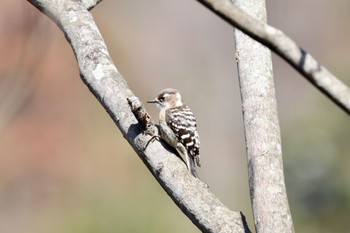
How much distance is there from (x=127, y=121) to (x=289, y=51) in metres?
1.00

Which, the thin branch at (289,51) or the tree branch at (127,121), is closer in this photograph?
the thin branch at (289,51)

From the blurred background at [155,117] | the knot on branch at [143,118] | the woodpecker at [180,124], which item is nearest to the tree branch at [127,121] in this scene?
the knot on branch at [143,118]

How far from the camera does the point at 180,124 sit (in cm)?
467

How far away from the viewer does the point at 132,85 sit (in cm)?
1577

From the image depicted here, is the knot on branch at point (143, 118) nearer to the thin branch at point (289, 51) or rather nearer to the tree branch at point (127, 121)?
the tree branch at point (127, 121)

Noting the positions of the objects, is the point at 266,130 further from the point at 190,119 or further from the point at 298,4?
the point at 298,4

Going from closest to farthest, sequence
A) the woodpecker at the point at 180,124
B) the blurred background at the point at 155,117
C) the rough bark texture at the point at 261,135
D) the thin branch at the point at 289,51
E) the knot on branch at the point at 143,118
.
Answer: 1. the thin branch at the point at 289,51
2. the rough bark texture at the point at 261,135
3. the knot on branch at the point at 143,118
4. the woodpecker at the point at 180,124
5. the blurred background at the point at 155,117

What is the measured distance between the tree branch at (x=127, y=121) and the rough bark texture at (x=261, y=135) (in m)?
0.10

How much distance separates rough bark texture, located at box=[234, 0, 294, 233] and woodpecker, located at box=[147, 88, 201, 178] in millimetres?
967

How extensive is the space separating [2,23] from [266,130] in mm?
12946

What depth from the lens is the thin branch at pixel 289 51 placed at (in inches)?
87.7

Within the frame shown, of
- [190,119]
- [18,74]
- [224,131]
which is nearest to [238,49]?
[18,74]

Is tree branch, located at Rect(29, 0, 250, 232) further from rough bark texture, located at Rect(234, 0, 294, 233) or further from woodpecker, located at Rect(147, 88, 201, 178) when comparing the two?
woodpecker, located at Rect(147, 88, 201, 178)

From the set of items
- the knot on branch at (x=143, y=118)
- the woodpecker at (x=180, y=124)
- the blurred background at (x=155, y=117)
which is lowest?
the knot on branch at (x=143, y=118)
